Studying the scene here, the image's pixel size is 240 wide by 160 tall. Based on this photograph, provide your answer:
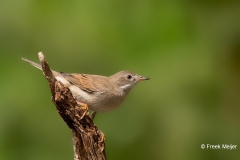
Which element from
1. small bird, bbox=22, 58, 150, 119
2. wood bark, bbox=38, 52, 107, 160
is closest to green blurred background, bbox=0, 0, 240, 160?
small bird, bbox=22, 58, 150, 119

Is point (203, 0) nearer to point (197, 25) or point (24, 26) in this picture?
point (197, 25)

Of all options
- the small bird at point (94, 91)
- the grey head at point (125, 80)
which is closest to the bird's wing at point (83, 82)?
the small bird at point (94, 91)

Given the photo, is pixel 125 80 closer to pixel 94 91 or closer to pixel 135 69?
pixel 94 91

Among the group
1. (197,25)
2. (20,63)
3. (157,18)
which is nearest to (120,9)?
(157,18)

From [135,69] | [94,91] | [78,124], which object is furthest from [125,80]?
[78,124]

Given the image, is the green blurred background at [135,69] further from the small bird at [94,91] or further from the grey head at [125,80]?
the small bird at [94,91]

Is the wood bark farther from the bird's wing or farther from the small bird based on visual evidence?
the bird's wing
